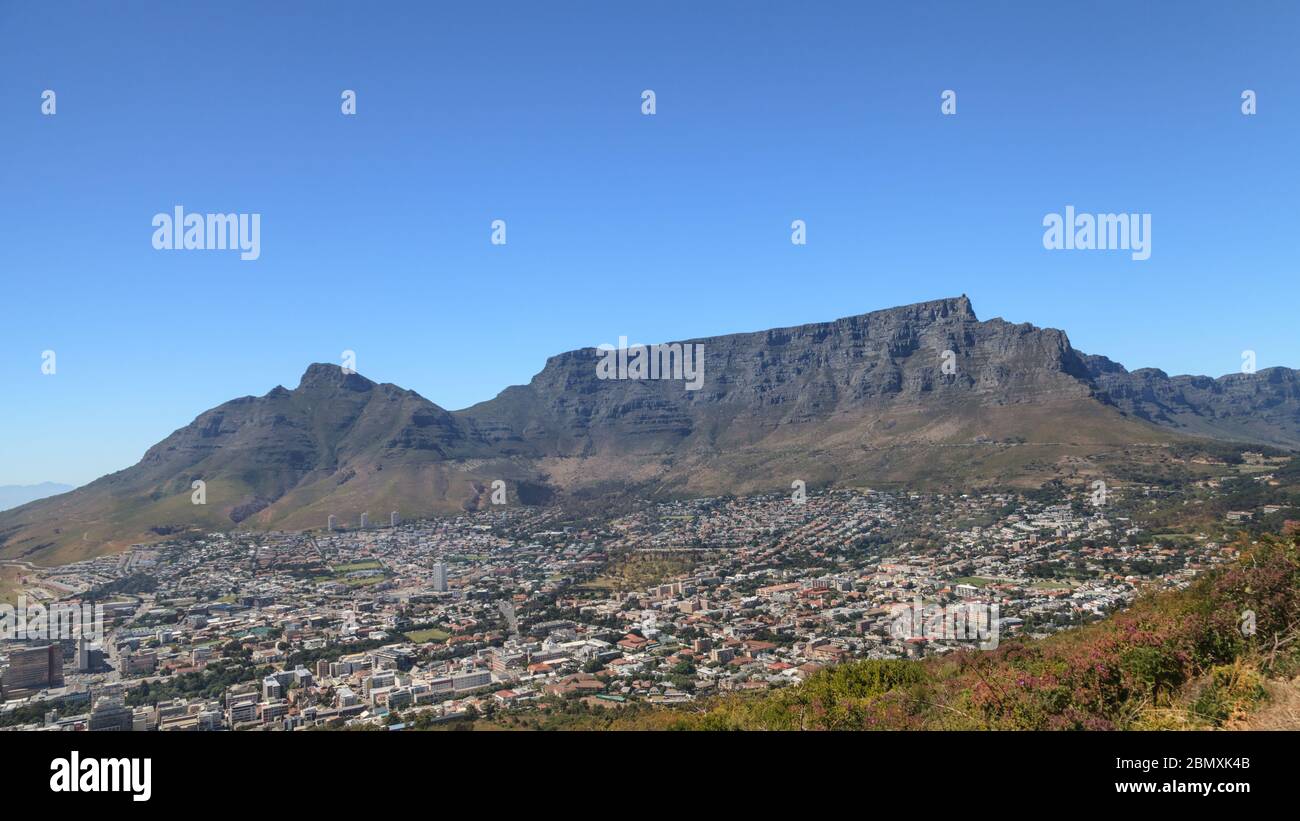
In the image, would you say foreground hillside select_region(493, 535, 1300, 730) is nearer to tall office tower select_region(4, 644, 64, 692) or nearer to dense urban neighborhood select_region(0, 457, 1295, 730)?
dense urban neighborhood select_region(0, 457, 1295, 730)

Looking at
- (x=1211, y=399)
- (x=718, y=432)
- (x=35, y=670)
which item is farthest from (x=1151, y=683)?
(x=1211, y=399)

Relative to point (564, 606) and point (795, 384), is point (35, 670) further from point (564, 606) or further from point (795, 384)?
point (795, 384)

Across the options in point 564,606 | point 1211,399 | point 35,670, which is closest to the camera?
point 35,670

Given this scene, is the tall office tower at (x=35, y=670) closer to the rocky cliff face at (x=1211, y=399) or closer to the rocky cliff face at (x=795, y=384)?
the rocky cliff face at (x=795, y=384)

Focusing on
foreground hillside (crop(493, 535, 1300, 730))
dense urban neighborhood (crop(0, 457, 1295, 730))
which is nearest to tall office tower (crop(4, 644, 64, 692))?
dense urban neighborhood (crop(0, 457, 1295, 730))

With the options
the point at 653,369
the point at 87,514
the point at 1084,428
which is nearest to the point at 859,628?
the point at 1084,428
